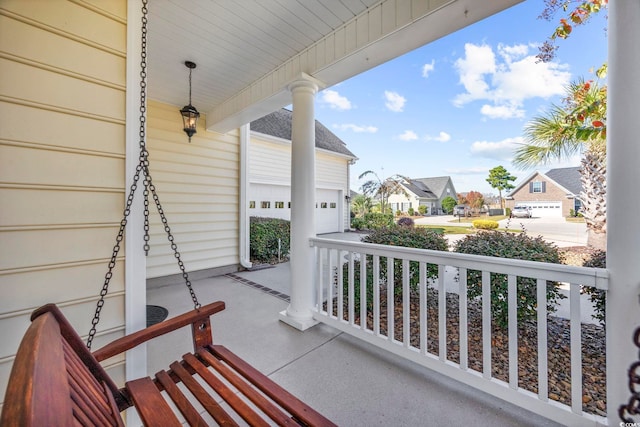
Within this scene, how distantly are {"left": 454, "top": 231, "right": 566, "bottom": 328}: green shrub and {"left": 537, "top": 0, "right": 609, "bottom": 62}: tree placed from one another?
5.85 ft

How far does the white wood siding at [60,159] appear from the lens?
1.15 meters

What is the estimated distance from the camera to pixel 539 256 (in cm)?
223

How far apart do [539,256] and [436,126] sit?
383cm

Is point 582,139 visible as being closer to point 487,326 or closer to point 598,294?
point 598,294

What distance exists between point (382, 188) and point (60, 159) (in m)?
9.97

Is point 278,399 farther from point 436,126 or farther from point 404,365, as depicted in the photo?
point 436,126

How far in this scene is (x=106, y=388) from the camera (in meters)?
1.10

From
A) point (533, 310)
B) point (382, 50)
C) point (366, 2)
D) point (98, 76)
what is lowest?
point (533, 310)

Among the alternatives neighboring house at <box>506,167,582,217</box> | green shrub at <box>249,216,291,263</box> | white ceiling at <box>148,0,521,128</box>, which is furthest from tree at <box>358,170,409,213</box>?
white ceiling at <box>148,0,521,128</box>

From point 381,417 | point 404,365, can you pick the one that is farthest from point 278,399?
point 404,365

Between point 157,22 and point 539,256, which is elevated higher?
point 157,22

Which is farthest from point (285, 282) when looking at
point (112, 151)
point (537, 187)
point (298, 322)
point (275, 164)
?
point (275, 164)

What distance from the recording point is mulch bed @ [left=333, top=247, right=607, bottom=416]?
6.01 feet

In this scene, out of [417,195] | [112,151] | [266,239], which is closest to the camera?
[112,151]
